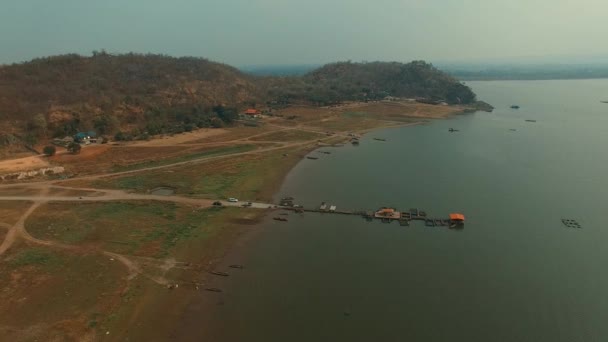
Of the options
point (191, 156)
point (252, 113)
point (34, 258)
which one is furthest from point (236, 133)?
point (34, 258)

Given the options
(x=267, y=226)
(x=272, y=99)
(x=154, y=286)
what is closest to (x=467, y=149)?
(x=267, y=226)

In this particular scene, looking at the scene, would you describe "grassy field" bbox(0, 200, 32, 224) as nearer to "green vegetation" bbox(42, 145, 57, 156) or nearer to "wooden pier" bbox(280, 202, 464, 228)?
"green vegetation" bbox(42, 145, 57, 156)

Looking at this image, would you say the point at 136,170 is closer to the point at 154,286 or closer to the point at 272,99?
the point at 154,286

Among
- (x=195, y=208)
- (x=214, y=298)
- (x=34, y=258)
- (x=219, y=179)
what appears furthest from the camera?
(x=219, y=179)

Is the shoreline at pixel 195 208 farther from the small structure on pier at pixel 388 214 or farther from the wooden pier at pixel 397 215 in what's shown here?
the small structure on pier at pixel 388 214

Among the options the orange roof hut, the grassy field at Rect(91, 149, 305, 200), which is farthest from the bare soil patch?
the orange roof hut

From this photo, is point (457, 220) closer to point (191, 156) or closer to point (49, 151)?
point (191, 156)
